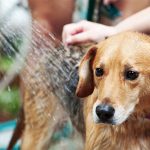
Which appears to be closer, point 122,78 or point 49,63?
point 122,78

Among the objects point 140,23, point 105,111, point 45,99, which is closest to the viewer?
point 105,111

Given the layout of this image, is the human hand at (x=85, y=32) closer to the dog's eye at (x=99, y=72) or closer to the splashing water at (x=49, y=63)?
the splashing water at (x=49, y=63)

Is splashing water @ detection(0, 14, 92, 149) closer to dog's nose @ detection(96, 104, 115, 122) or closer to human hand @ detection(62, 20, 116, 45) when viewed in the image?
human hand @ detection(62, 20, 116, 45)

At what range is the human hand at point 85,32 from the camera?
90 cm

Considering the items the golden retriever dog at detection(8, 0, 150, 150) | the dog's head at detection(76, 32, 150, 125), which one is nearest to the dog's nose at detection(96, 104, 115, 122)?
the dog's head at detection(76, 32, 150, 125)

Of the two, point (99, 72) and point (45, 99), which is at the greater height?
point (99, 72)

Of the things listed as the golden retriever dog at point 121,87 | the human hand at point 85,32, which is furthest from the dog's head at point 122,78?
the human hand at point 85,32

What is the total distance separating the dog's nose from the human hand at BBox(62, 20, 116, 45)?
0.62 feet

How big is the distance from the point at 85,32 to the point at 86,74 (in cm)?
12

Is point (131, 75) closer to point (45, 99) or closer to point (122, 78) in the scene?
point (122, 78)

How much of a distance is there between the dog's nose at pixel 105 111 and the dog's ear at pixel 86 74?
76 millimetres

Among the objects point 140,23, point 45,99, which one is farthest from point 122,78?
point 45,99

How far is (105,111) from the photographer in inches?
29.0

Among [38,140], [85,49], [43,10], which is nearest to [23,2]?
[43,10]
